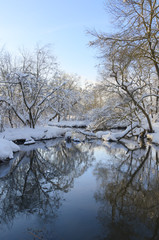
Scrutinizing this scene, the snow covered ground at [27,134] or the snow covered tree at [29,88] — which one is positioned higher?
the snow covered tree at [29,88]

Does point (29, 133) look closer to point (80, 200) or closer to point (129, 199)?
point (80, 200)

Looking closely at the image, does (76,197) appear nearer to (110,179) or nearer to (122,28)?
(110,179)

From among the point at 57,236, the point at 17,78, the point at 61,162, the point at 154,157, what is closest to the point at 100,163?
the point at 61,162

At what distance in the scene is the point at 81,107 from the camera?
39031 millimetres

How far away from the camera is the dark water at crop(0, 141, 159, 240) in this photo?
4.12 meters

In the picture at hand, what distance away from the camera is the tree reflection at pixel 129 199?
162 inches

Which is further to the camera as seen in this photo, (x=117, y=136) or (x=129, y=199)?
(x=117, y=136)

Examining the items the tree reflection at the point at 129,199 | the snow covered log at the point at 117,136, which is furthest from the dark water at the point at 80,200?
the snow covered log at the point at 117,136

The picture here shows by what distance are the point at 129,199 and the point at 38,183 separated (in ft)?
11.4

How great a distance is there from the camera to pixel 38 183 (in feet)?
23.5

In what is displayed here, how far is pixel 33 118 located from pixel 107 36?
45.2ft

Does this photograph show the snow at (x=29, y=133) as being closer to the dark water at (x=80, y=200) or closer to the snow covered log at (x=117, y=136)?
the snow covered log at (x=117, y=136)

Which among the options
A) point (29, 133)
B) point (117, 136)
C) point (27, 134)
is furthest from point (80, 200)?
point (117, 136)

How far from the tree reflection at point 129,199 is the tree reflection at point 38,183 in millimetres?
1274
